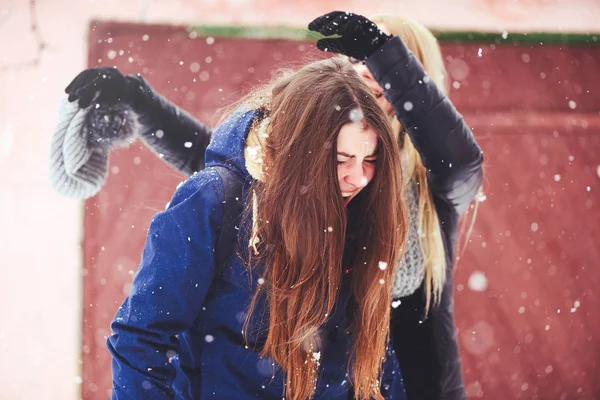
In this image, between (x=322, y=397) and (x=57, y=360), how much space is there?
176 centimetres

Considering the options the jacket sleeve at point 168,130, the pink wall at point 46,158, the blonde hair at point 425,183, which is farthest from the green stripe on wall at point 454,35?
the jacket sleeve at point 168,130

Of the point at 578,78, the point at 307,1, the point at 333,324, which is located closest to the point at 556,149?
the point at 578,78

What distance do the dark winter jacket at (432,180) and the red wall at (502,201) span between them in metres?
1.08

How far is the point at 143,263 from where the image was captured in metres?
1.11

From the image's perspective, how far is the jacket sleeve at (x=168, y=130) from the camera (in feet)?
5.78

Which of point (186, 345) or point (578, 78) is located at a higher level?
point (578, 78)

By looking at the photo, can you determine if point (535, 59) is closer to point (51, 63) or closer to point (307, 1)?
point (307, 1)

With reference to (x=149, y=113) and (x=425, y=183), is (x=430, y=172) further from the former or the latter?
(x=149, y=113)

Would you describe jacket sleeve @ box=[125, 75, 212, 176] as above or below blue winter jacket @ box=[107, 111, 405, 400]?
above

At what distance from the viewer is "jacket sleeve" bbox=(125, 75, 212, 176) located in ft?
5.78

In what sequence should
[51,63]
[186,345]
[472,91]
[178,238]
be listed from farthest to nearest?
1. [472,91]
2. [51,63]
3. [186,345]
4. [178,238]

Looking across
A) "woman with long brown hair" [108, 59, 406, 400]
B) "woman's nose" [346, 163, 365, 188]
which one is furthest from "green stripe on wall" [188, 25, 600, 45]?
"woman's nose" [346, 163, 365, 188]

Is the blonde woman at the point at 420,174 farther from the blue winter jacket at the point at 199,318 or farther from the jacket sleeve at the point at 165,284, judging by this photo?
the jacket sleeve at the point at 165,284

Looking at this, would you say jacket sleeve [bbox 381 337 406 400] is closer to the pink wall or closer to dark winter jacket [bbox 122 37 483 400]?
dark winter jacket [bbox 122 37 483 400]
